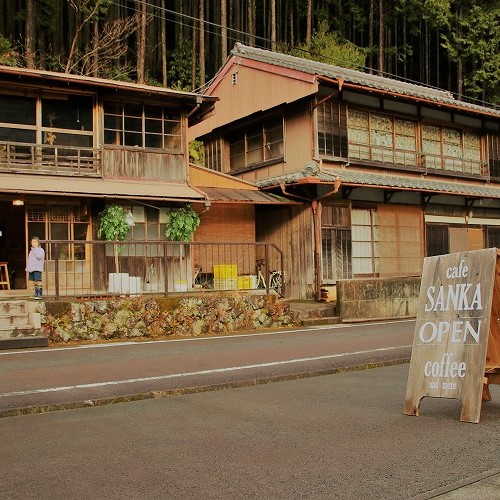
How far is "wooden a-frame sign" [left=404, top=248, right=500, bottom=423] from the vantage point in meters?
5.86

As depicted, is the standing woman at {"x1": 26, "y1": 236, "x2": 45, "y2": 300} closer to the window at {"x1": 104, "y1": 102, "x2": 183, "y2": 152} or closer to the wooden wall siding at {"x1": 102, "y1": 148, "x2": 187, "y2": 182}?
the wooden wall siding at {"x1": 102, "y1": 148, "x2": 187, "y2": 182}

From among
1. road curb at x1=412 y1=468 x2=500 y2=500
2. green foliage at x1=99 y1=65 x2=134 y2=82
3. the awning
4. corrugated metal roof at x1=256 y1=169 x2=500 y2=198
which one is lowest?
Answer: road curb at x1=412 y1=468 x2=500 y2=500

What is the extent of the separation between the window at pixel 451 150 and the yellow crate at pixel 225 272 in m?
9.52

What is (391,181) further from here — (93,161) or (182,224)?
(93,161)

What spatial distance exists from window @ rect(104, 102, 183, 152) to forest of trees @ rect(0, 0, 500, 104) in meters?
10.8

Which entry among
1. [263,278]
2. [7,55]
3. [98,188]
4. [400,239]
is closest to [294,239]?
[263,278]

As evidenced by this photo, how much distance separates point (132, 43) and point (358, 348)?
99.9 ft

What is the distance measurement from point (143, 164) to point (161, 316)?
5.39 m

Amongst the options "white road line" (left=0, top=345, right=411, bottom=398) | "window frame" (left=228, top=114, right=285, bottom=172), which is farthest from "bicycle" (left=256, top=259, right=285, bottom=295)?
"white road line" (left=0, top=345, right=411, bottom=398)

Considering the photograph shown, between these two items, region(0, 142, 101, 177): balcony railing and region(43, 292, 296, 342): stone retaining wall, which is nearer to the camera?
region(43, 292, 296, 342): stone retaining wall

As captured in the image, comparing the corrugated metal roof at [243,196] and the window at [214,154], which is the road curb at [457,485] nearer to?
the corrugated metal roof at [243,196]

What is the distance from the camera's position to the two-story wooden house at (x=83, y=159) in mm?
16219

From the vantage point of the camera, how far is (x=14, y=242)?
18828mm

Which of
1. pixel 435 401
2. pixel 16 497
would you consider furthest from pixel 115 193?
pixel 16 497
